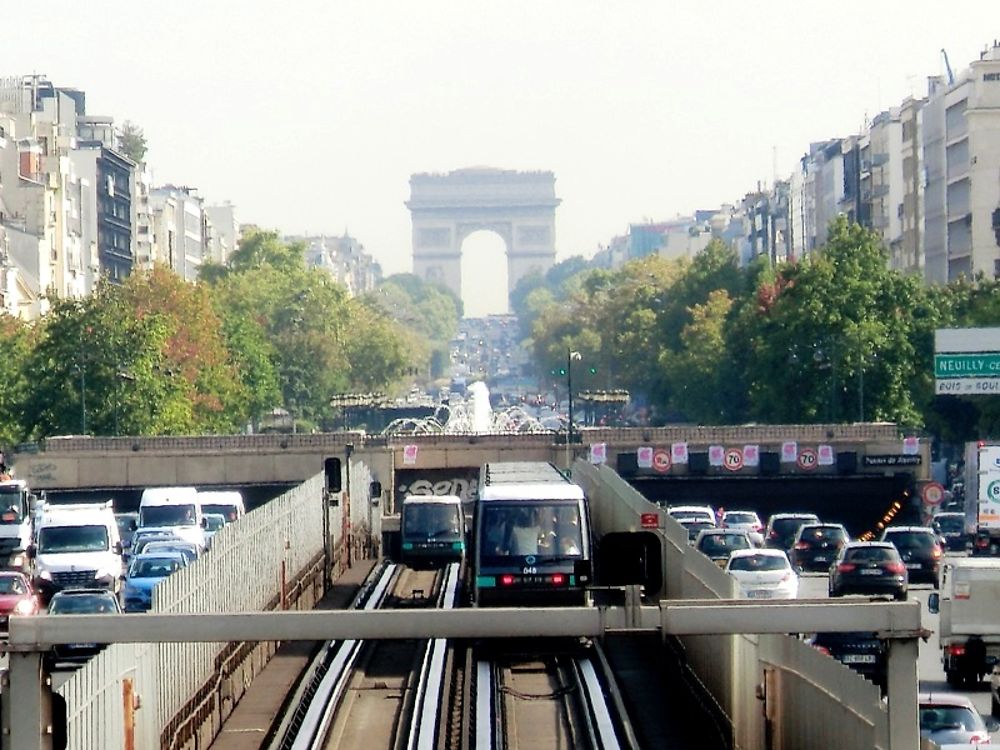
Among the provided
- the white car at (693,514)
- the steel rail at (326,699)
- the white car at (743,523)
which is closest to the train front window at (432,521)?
the white car at (693,514)

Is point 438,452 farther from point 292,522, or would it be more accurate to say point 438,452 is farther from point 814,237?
point 814,237

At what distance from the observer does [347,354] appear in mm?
162875

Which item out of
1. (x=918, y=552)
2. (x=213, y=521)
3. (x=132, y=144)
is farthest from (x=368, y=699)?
(x=132, y=144)

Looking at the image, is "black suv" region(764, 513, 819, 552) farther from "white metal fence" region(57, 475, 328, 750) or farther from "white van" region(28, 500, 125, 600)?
"white metal fence" region(57, 475, 328, 750)

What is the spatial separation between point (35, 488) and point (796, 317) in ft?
107

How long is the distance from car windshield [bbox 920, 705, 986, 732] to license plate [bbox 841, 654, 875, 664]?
658 cm

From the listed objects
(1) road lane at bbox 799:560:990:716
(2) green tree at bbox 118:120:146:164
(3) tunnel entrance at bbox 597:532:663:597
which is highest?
(2) green tree at bbox 118:120:146:164

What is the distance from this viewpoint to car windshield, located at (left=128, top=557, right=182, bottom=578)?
47.0 m

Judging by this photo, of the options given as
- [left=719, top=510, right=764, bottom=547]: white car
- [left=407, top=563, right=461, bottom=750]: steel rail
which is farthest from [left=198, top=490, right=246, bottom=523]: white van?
[left=407, top=563, right=461, bottom=750]: steel rail

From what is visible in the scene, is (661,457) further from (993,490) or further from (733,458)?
(993,490)

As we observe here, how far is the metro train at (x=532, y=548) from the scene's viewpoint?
112 feet

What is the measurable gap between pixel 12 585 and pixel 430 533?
1583 centimetres

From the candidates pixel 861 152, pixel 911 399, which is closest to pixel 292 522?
pixel 911 399

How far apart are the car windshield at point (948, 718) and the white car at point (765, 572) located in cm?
1972
